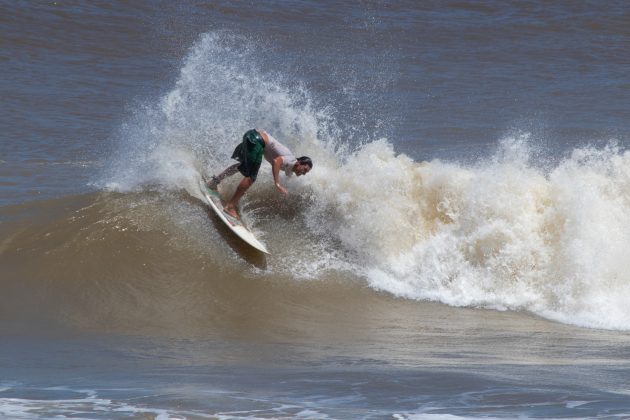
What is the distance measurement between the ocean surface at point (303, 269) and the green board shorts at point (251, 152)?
697mm

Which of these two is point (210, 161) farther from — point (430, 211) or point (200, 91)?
point (430, 211)

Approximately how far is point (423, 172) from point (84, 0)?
54.6 ft

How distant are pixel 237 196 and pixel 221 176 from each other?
0.42 metres

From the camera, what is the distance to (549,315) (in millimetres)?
8766

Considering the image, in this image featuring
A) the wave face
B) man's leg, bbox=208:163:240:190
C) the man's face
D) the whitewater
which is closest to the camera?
the wave face

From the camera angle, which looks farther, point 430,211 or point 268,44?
point 268,44

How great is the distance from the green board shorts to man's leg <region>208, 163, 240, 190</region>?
0.75 feet

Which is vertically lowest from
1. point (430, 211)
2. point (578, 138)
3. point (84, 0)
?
point (430, 211)

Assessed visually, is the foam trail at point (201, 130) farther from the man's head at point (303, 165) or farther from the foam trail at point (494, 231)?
the man's head at point (303, 165)

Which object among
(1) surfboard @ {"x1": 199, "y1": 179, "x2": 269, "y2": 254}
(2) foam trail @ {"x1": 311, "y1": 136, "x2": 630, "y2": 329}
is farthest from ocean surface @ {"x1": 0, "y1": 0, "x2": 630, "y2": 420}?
(1) surfboard @ {"x1": 199, "y1": 179, "x2": 269, "y2": 254}

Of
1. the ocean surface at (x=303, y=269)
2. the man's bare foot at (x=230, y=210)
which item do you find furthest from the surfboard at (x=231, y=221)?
the ocean surface at (x=303, y=269)

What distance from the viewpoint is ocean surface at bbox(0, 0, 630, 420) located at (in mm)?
5641

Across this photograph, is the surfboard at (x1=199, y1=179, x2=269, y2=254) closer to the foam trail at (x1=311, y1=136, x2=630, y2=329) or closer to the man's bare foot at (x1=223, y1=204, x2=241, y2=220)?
the man's bare foot at (x1=223, y1=204, x2=241, y2=220)

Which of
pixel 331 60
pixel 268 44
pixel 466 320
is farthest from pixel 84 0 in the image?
pixel 466 320
